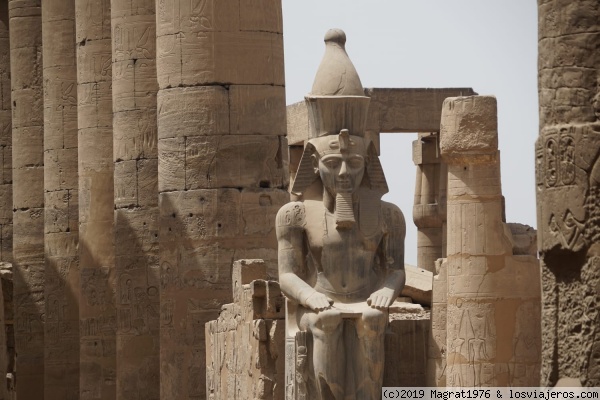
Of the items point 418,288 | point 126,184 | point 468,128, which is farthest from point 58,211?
point 468,128

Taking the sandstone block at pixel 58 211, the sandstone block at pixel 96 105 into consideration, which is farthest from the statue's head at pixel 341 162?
the sandstone block at pixel 58 211

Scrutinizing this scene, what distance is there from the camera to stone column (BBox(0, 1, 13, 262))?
33.3 metres

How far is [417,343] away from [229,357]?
2.48 m

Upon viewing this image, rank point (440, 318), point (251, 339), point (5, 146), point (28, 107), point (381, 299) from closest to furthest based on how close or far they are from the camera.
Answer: point (381, 299) < point (251, 339) < point (440, 318) < point (28, 107) < point (5, 146)

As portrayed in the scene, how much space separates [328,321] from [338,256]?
24.5 inches

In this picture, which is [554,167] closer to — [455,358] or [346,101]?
[346,101]

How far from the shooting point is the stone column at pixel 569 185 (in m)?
8.95

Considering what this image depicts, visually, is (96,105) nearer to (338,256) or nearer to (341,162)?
(341,162)

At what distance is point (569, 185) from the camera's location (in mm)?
9062

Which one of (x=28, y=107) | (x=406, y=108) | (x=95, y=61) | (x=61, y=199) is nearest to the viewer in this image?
(x=95, y=61)

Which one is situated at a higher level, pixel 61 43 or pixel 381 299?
pixel 61 43

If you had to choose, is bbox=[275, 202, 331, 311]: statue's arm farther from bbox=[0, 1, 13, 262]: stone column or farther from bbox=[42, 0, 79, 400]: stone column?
bbox=[0, 1, 13, 262]: stone column

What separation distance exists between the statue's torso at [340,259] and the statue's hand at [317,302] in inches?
9.7

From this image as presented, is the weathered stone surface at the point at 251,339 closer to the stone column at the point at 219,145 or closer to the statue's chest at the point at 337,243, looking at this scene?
the stone column at the point at 219,145
